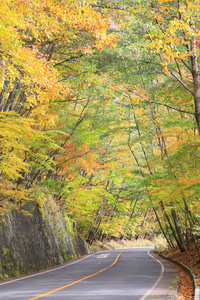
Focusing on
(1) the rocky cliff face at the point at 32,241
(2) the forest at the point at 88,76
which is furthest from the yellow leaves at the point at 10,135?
(1) the rocky cliff face at the point at 32,241

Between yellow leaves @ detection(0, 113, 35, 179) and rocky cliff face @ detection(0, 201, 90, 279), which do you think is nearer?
yellow leaves @ detection(0, 113, 35, 179)

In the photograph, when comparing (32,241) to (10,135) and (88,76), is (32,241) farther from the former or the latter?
(88,76)

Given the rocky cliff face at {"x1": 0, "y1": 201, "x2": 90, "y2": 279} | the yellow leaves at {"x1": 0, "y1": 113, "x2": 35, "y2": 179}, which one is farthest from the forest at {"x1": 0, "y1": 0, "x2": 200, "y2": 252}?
the rocky cliff face at {"x1": 0, "y1": 201, "x2": 90, "y2": 279}

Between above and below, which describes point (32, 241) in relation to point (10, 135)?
below

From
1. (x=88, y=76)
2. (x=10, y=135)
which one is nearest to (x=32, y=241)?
(x=10, y=135)

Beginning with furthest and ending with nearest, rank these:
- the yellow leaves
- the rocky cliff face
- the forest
→ 1. the rocky cliff face
2. the yellow leaves
3. the forest

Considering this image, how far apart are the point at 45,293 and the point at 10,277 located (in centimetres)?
583

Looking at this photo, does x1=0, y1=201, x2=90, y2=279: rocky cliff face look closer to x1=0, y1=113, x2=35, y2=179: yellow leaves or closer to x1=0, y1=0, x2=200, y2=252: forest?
x1=0, y1=0, x2=200, y2=252: forest

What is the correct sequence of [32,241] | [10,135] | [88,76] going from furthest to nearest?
[32,241] < [88,76] < [10,135]

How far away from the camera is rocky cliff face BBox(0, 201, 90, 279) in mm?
15180

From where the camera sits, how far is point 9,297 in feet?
27.9

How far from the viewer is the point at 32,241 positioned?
59.7 feet

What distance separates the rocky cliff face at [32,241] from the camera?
1518 cm

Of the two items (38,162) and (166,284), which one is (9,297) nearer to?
(166,284)
